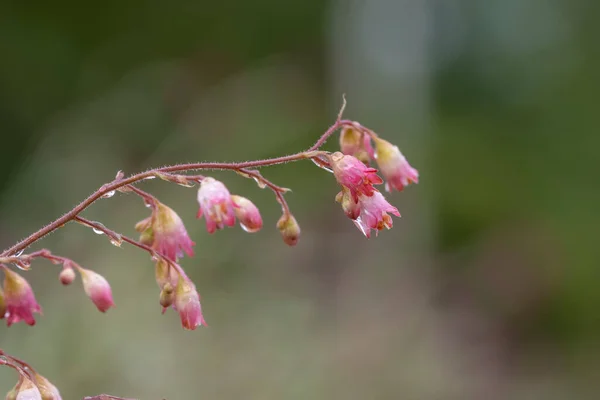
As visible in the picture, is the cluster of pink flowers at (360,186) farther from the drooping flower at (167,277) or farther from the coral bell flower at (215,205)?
the drooping flower at (167,277)

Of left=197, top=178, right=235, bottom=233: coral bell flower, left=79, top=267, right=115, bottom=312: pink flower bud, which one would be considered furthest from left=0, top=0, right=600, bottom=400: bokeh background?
left=197, top=178, right=235, bottom=233: coral bell flower

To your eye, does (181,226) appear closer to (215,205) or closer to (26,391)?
(215,205)

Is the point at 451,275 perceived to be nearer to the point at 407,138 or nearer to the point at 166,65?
the point at 407,138

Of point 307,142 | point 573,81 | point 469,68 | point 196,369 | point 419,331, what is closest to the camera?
point 196,369

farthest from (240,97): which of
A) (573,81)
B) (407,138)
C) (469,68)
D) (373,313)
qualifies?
(573,81)

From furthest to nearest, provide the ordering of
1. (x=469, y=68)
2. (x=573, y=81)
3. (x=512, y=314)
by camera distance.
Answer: (x=469, y=68) → (x=573, y=81) → (x=512, y=314)

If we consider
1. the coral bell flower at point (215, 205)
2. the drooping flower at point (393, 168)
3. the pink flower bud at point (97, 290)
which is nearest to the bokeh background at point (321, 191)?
the pink flower bud at point (97, 290)

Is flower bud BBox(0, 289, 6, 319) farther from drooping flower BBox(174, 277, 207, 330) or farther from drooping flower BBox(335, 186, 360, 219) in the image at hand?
drooping flower BBox(335, 186, 360, 219)

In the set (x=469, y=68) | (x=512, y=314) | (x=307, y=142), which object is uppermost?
(x=469, y=68)
